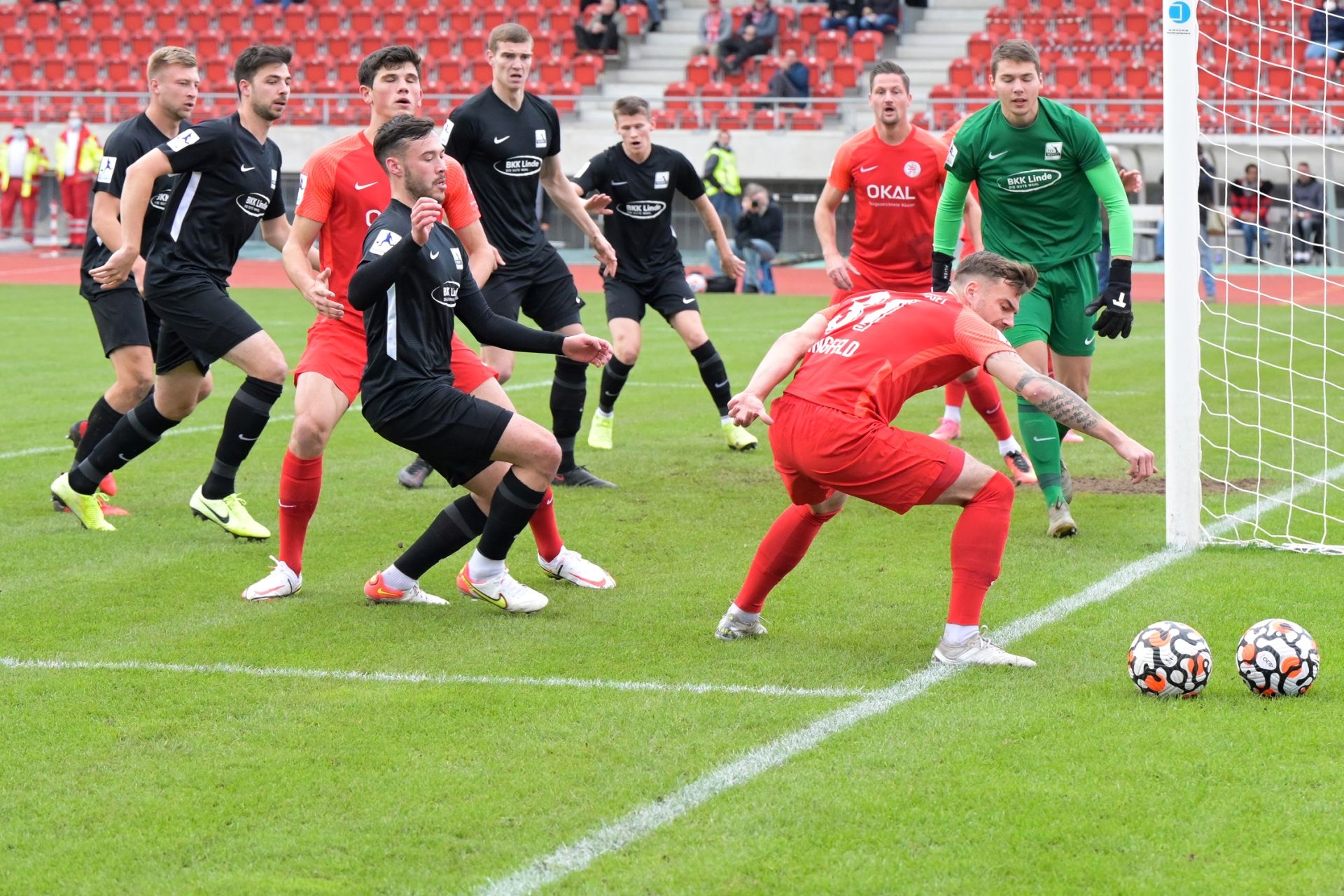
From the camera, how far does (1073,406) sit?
494cm

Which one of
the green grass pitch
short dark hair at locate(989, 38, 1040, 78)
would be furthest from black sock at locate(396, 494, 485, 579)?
short dark hair at locate(989, 38, 1040, 78)

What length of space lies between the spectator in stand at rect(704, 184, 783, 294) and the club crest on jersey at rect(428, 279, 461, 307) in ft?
59.2

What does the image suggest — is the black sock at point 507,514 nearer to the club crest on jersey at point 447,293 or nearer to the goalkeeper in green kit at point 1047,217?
the club crest on jersey at point 447,293

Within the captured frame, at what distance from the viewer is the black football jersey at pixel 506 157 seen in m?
8.55

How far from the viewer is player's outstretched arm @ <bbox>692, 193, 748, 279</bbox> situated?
995 cm

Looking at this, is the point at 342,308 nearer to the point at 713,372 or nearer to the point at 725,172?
the point at 713,372

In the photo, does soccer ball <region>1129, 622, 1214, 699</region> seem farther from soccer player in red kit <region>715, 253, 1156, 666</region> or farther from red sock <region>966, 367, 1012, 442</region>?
red sock <region>966, 367, 1012, 442</region>

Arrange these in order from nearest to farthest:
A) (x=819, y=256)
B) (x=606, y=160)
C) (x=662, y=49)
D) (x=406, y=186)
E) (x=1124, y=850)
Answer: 1. (x=1124, y=850)
2. (x=406, y=186)
3. (x=606, y=160)
4. (x=819, y=256)
5. (x=662, y=49)

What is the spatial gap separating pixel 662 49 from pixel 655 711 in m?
29.5

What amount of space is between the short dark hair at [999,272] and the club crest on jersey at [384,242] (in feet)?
6.47

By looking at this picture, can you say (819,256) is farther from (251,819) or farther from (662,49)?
(251,819)

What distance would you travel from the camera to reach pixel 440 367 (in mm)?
5980

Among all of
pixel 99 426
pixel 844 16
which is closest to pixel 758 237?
pixel 844 16

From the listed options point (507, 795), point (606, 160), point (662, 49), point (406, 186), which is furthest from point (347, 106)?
point (507, 795)
